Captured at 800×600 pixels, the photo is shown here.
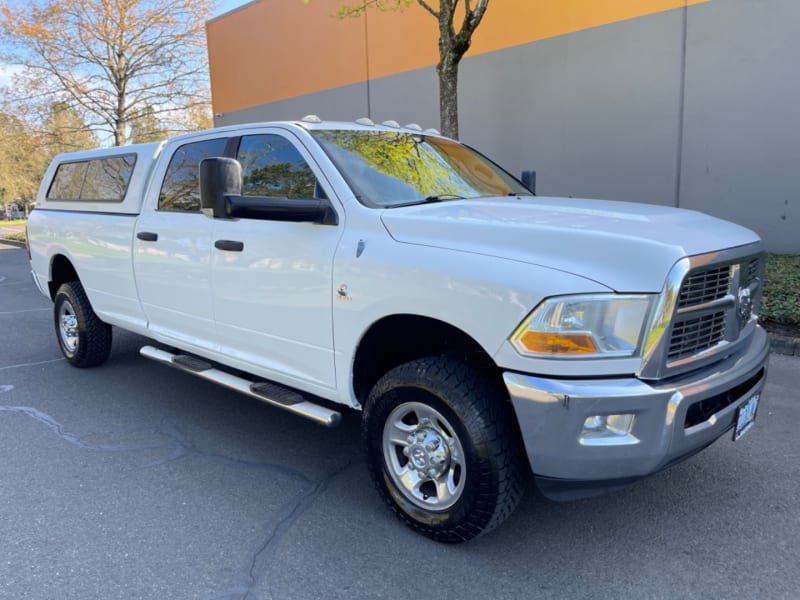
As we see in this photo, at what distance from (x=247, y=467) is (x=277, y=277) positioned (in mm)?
1209

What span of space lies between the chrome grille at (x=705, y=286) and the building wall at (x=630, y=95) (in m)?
7.09

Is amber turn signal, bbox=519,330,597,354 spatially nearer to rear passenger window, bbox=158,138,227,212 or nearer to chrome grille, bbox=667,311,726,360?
chrome grille, bbox=667,311,726,360

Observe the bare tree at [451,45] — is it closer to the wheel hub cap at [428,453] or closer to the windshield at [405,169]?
the windshield at [405,169]

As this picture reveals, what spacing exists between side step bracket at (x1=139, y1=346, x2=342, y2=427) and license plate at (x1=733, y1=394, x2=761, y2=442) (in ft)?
6.31

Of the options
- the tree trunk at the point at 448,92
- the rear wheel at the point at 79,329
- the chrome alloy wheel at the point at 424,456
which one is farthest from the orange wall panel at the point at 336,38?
the chrome alloy wheel at the point at 424,456

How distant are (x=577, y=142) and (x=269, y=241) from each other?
→ 803cm

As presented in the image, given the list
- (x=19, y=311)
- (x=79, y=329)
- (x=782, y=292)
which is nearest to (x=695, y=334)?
(x=782, y=292)

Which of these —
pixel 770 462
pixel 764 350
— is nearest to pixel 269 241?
pixel 764 350

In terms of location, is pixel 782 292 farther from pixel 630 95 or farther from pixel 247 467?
pixel 247 467

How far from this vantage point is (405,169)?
3680 millimetres

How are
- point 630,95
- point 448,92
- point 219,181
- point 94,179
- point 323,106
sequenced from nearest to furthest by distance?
point 219,181
point 94,179
point 448,92
point 630,95
point 323,106

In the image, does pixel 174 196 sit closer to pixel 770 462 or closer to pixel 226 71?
pixel 770 462

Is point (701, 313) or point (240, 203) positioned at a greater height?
point (240, 203)

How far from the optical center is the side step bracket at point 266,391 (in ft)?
10.8
